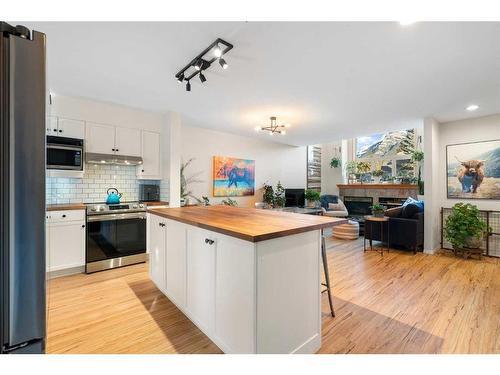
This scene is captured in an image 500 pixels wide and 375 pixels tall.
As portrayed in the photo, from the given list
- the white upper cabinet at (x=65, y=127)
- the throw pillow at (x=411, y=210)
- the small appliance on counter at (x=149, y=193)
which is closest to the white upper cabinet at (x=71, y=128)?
the white upper cabinet at (x=65, y=127)

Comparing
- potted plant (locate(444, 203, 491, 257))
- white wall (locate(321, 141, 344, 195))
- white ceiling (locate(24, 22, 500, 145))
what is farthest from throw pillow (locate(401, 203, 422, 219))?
white wall (locate(321, 141, 344, 195))

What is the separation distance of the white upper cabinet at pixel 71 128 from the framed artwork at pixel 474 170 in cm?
618

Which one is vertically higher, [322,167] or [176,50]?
[176,50]

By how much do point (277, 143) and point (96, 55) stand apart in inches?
199

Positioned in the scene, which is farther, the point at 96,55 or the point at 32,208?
the point at 96,55

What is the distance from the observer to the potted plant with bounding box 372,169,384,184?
7021 mm

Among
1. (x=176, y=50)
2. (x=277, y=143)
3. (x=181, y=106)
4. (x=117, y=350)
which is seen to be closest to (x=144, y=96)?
(x=181, y=106)

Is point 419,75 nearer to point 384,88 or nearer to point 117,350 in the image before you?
point 384,88

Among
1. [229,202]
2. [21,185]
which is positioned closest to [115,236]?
[229,202]

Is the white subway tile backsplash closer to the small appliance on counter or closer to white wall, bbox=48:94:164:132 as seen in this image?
the small appliance on counter

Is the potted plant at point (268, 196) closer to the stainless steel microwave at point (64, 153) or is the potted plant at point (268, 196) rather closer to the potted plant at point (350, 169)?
the potted plant at point (350, 169)

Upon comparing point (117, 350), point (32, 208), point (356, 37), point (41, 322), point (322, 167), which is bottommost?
point (117, 350)

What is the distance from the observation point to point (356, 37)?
1.94 meters
